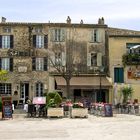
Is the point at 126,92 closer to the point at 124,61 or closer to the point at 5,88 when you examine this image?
the point at 124,61

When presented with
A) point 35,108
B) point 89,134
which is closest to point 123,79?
point 35,108

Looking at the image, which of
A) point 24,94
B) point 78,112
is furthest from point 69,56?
point 78,112

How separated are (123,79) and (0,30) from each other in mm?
Answer: 12988

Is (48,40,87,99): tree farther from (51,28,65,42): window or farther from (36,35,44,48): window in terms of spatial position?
(36,35,44,48): window

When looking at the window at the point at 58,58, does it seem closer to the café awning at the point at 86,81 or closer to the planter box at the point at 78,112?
the café awning at the point at 86,81

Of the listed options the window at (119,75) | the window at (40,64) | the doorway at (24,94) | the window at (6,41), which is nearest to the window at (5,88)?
the doorway at (24,94)

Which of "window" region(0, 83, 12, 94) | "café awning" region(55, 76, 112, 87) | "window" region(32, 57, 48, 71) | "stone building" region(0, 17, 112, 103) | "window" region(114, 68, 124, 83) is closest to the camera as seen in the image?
"café awning" region(55, 76, 112, 87)

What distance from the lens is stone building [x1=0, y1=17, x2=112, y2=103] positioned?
50.5 m

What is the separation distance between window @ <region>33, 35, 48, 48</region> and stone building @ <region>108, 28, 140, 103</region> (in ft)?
20.6

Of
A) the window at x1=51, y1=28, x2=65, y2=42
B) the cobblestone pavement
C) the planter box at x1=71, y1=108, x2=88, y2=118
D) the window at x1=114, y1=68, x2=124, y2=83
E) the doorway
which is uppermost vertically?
the window at x1=51, y1=28, x2=65, y2=42

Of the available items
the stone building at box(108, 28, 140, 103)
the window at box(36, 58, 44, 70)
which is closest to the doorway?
the window at box(36, 58, 44, 70)

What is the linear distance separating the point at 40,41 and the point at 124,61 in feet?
27.8

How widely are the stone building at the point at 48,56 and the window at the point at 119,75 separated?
0.99 m

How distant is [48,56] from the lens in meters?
51.0
